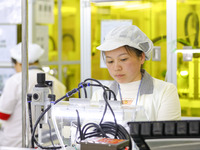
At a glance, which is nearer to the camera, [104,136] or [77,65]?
[104,136]

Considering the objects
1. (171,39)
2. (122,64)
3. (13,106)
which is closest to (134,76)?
(122,64)

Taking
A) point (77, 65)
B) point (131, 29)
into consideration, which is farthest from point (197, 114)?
point (77, 65)

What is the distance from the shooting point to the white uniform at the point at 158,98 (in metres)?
1.60

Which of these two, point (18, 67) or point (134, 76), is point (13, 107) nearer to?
point (18, 67)

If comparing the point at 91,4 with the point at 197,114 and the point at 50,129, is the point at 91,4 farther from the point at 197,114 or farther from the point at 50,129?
the point at 50,129

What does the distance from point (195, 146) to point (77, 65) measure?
391 cm

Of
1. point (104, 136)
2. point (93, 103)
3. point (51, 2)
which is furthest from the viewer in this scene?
point (51, 2)

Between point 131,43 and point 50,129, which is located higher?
point 131,43

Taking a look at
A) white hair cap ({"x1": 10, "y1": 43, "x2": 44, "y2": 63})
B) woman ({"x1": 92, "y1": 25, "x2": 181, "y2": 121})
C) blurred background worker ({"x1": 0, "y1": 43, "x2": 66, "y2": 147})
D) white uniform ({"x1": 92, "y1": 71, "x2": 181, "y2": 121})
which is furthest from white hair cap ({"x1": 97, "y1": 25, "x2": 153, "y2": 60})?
white hair cap ({"x1": 10, "y1": 43, "x2": 44, "y2": 63})

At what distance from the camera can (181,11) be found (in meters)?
2.89

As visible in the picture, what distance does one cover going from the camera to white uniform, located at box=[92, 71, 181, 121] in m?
1.60

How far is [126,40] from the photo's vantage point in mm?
1655

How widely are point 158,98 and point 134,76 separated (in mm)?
165

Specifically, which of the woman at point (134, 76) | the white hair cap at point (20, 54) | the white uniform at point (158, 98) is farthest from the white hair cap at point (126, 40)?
the white hair cap at point (20, 54)
